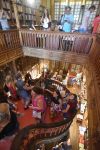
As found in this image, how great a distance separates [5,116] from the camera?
3.15 meters

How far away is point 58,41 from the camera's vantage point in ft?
18.9

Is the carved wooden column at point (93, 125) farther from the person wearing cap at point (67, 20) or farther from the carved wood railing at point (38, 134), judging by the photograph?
the person wearing cap at point (67, 20)

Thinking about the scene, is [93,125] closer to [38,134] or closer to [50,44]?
[38,134]

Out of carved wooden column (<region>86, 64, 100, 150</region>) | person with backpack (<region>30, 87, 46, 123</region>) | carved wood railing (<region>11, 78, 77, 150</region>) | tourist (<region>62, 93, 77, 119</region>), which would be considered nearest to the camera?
carved wooden column (<region>86, 64, 100, 150</region>)

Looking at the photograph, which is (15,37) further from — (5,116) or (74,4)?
(74,4)

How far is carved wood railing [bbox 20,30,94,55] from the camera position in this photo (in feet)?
17.5

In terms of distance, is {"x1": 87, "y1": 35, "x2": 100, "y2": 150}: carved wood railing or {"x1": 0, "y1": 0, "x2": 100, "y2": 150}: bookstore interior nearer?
{"x1": 87, "y1": 35, "x2": 100, "y2": 150}: carved wood railing

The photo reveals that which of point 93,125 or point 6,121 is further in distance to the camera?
point 6,121

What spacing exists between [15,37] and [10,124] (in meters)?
4.20

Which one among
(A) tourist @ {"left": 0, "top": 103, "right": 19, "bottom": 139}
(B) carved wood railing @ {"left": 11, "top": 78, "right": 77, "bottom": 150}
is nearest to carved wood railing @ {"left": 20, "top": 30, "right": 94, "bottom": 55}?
(B) carved wood railing @ {"left": 11, "top": 78, "right": 77, "bottom": 150}

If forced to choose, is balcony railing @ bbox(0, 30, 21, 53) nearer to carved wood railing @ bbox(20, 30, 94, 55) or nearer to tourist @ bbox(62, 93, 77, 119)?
carved wood railing @ bbox(20, 30, 94, 55)

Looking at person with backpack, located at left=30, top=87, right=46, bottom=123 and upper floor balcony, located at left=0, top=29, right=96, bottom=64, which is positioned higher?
upper floor balcony, located at left=0, top=29, right=96, bottom=64

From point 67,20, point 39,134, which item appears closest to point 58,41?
point 67,20

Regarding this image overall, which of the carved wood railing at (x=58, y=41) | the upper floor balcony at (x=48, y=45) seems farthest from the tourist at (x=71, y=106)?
the carved wood railing at (x=58, y=41)
